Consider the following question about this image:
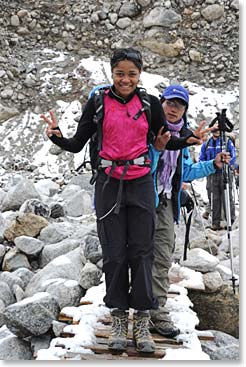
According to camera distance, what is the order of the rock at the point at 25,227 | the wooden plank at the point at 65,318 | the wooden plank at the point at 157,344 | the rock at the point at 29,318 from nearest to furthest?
1. the wooden plank at the point at 157,344
2. the wooden plank at the point at 65,318
3. the rock at the point at 29,318
4. the rock at the point at 25,227

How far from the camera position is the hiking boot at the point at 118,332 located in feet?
10.0

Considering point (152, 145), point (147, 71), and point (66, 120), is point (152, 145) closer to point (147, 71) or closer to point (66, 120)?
point (66, 120)

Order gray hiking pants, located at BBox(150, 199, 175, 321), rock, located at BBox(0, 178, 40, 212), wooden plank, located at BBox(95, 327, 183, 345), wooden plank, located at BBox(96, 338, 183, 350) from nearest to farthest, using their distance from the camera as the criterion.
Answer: wooden plank, located at BBox(96, 338, 183, 350), wooden plank, located at BBox(95, 327, 183, 345), gray hiking pants, located at BBox(150, 199, 175, 321), rock, located at BBox(0, 178, 40, 212)

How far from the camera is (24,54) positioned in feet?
47.3

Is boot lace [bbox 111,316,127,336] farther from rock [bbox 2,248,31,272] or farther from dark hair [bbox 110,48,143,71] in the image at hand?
rock [bbox 2,248,31,272]

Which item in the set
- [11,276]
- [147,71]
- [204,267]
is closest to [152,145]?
[204,267]

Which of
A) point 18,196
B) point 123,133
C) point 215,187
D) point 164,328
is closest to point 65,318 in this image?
point 164,328

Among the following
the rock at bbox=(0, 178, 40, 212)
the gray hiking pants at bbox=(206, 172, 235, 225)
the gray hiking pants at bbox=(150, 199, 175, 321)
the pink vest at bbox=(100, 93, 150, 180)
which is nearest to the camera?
the pink vest at bbox=(100, 93, 150, 180)

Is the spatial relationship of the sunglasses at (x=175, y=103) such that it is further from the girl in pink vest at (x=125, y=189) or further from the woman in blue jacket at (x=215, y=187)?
the woman in blue jacket at (x=215, y=187)

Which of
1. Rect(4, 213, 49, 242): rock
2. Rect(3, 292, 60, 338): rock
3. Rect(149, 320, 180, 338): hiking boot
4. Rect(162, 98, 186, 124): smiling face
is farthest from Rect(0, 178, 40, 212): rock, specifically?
Rect(162, 98, 186, 124): smiling face

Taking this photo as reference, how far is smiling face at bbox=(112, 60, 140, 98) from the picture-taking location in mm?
2936

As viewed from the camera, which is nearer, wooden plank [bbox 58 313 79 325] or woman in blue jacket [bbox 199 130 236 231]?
wooden plank [bbox 58 313 79 325]

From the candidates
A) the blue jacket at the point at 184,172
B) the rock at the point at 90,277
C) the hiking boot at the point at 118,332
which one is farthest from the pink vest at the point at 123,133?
the rock at the point at 90,277

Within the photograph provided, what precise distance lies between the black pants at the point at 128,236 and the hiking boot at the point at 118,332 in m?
0.07
